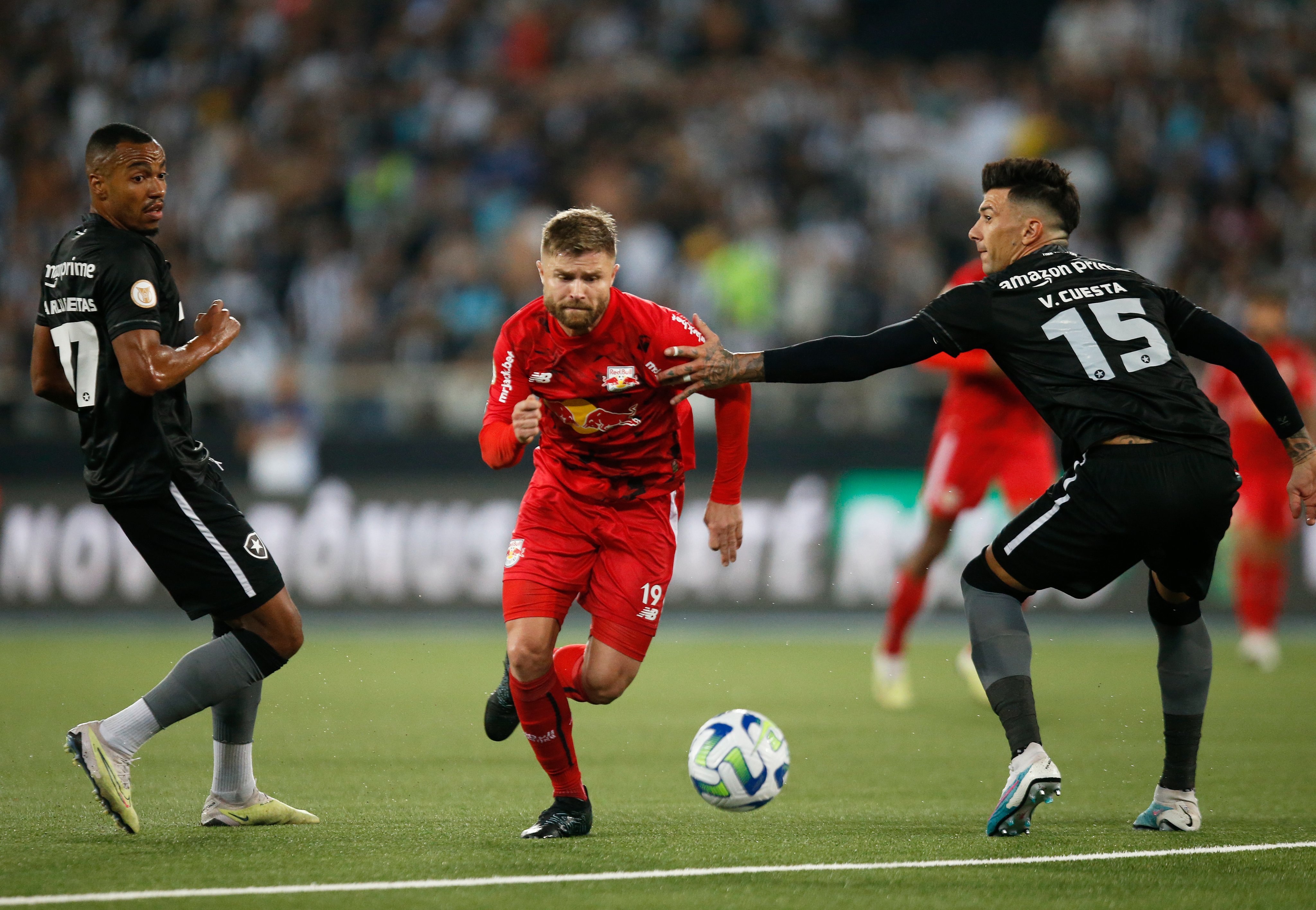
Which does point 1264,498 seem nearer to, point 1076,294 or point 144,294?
point 1076,294

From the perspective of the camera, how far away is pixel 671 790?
6.06 m

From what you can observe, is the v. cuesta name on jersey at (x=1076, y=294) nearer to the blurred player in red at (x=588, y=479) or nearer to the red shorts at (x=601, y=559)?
the blurred player in red at (x=588, y=479)

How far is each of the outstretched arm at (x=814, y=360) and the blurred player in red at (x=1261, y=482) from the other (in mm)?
6161

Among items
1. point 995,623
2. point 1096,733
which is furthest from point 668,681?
point 995,623

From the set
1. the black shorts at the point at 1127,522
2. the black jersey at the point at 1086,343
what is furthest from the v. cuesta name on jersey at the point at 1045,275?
the black shorts at the point at 1127,522

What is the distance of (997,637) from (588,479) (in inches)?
59.9

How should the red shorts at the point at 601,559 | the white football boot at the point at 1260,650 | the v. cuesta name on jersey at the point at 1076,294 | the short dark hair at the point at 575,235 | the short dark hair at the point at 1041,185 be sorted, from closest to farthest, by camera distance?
1. the v. cuesta name on jersey at the point at 1076,294
2. the short dark hair at the point at 575,235
3. the short dark hair at the point at 1041,185
4. the red shorts at the point at 601,559
5. the white football boot at the point at 1260,650

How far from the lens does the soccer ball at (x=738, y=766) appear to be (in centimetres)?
506

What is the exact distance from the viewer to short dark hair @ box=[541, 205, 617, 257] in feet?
16.3

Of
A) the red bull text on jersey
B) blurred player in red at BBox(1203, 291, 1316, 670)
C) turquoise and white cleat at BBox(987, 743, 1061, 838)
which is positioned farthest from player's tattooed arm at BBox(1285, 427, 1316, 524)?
blurred player in red at BBox(1203, 291, 1316, 670)

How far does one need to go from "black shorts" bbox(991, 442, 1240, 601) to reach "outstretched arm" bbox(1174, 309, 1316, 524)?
1.00 ft

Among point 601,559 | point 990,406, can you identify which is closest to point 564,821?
point 601,559

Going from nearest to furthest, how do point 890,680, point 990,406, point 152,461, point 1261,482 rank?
point 152,461, point 990,406, point 890,680, point 1261,482

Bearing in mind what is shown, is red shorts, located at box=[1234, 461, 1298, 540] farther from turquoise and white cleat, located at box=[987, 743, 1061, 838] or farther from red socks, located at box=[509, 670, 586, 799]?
red socks, located at box=[509, 670, 586, 799]
